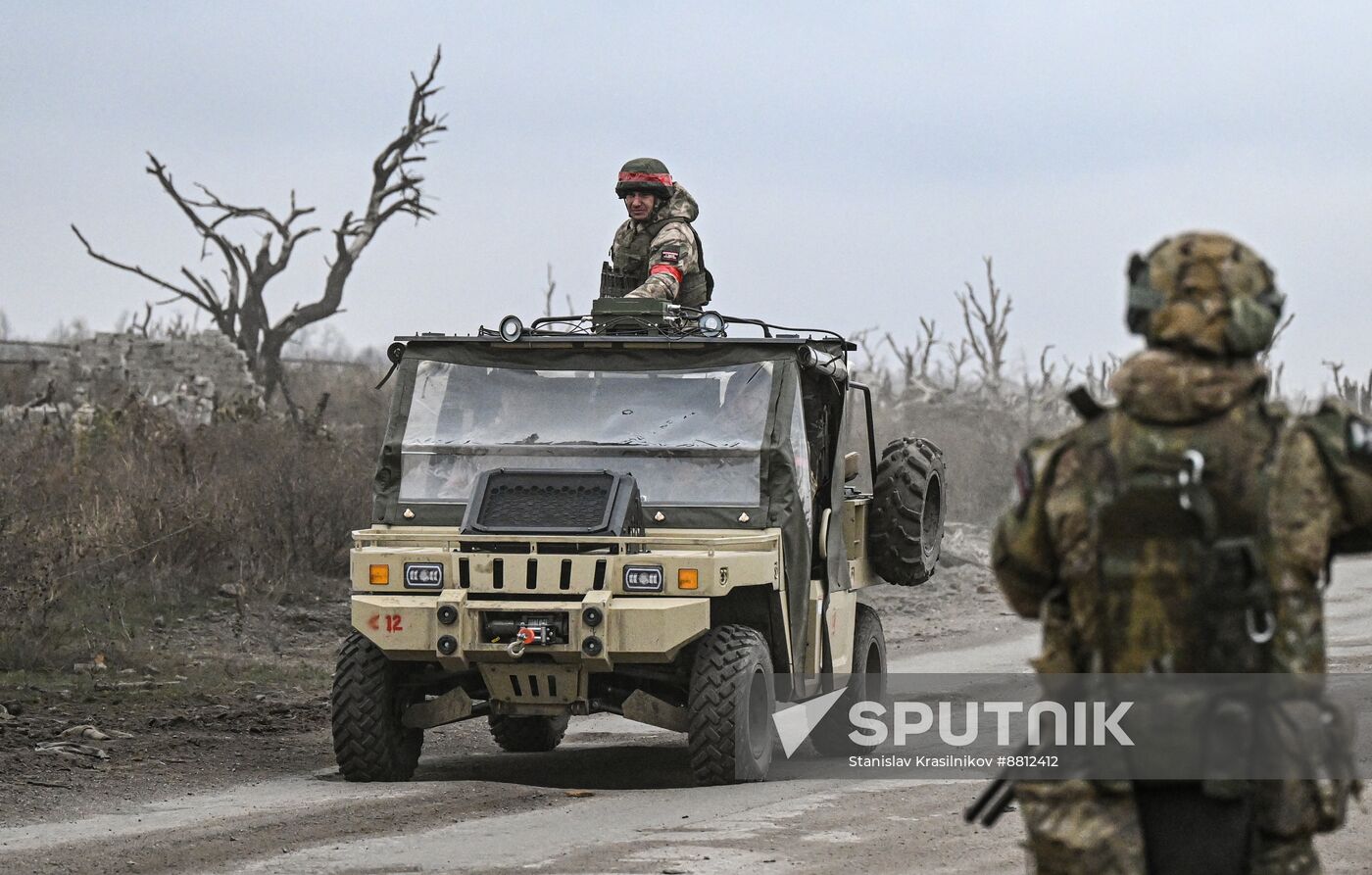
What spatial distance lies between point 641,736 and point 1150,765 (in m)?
8.12

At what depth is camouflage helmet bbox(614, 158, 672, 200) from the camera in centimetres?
1117

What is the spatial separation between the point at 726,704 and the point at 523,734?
247 cm

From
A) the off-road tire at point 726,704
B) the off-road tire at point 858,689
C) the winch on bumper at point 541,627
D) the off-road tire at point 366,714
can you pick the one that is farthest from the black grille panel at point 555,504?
the off-road tire at point 858,689

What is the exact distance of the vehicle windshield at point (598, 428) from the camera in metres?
9.47

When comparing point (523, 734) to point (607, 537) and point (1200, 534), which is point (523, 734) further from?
point (1200, 534)

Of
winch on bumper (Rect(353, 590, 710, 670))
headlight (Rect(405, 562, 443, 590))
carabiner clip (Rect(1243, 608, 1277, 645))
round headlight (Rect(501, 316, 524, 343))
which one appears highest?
round headlight (Rect(501, 316, 524, 343))

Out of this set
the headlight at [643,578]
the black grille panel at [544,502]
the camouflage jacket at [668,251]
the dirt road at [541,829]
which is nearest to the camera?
the dirt road at [541,829]

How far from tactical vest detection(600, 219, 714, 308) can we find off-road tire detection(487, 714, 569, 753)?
2444 mm

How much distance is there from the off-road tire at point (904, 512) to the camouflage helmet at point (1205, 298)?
6.88 metres

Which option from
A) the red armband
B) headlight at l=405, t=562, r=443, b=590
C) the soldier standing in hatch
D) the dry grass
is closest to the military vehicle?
headlight at l=405, t=562, r=443, b=590

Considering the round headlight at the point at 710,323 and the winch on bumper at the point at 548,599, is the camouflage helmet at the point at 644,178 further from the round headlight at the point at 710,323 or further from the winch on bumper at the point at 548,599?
the winch on bumper at the point at 548,599

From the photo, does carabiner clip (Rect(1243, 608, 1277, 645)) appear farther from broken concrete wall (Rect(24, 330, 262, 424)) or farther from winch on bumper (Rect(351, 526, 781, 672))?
broken concrete wall (Rect(24, 330, 262, 424))

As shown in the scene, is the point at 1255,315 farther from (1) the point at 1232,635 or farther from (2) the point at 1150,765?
(2) the point at 1150,765

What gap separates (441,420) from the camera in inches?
387
